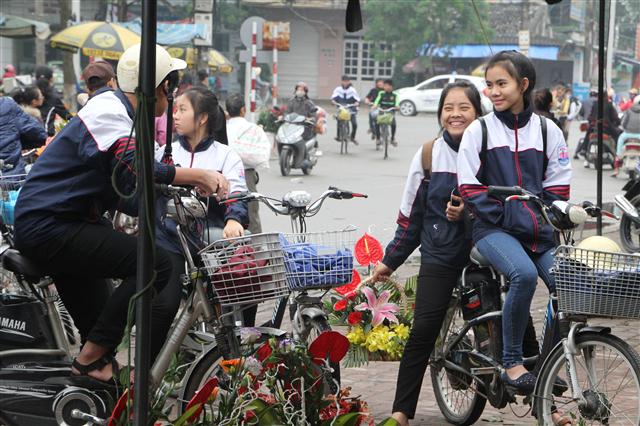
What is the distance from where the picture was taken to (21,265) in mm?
4910

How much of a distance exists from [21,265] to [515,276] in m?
2.12

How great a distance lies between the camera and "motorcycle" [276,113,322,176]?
72.2ft

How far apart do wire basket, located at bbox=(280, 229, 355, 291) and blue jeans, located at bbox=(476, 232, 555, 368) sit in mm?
612

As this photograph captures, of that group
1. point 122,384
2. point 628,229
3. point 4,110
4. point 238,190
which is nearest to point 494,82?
point 238,190

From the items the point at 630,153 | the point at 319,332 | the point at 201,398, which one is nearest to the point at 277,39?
the point at 630,153

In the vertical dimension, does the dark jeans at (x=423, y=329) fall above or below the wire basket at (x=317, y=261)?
below

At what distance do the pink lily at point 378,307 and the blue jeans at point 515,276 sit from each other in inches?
35.8

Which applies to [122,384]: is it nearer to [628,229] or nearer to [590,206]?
[590,206]

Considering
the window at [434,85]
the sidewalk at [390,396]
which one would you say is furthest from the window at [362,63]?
the sidewalk at [390,396]

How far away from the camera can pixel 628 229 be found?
13.2 meters

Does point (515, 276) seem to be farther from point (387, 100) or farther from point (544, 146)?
point (387, 100)

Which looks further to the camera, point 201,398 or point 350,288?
point 350,288

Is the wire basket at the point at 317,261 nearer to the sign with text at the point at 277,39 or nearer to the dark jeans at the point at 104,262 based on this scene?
the dark jeans at the point at 104,262

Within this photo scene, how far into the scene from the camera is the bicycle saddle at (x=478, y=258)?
16.6 ft
